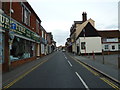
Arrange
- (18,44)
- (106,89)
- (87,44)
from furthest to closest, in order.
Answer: (87,44) < (18,44) < (106,89)

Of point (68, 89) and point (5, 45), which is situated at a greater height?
point (5, 45)

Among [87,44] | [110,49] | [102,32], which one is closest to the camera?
[87,44]

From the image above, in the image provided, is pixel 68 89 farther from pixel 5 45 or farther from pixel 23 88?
pixel 5 45

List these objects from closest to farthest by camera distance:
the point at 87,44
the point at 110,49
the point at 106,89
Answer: the point at 106,89
the point at 87,44
the point at 110,49

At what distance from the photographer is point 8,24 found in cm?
1171

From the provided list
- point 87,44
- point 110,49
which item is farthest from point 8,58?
point 110,49

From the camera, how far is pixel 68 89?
610 cm

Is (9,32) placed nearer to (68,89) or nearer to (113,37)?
(68,89)

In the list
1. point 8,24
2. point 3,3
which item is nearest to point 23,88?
point 8,24

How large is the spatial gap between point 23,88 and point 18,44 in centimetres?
951

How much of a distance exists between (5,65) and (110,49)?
36.3 metres

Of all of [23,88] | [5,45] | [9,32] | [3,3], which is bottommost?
[23,88]

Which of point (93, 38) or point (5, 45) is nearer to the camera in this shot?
point (5, 45)

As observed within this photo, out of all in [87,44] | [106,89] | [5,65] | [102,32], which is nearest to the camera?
[106,89]
